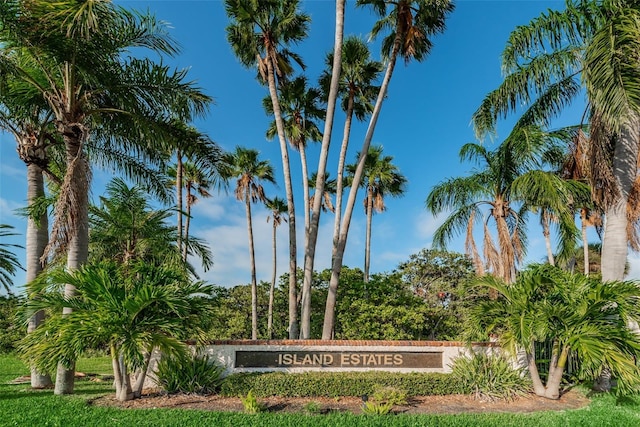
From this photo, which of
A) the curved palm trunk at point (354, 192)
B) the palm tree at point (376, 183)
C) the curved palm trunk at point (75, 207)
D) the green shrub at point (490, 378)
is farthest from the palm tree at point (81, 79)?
the palm tree at point (376, 183)

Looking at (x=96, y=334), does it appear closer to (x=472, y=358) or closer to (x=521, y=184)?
(x=472, y=358)

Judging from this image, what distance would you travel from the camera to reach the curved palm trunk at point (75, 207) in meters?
7.57

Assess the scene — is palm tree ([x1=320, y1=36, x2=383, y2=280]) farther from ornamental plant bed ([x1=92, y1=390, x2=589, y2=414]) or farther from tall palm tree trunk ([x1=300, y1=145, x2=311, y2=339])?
ornamental plant bed ([x1=92, y1=390, x2=589, y2=414])

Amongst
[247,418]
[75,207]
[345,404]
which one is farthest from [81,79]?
[345,404]

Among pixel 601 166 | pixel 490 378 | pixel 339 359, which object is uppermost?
pixel 601 166

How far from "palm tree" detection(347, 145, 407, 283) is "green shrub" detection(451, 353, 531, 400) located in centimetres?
1365

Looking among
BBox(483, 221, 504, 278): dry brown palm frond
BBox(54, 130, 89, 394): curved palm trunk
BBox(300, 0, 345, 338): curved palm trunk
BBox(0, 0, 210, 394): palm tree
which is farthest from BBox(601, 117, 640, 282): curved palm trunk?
BBox(54, 130, 89, 394): curved palm trunk

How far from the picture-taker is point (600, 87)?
7918 mm

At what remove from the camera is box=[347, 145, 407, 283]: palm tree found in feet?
73.9

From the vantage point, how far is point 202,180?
21.8m

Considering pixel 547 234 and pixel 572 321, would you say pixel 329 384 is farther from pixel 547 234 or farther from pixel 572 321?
pixel 547 234

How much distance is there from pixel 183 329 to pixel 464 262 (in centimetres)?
1983

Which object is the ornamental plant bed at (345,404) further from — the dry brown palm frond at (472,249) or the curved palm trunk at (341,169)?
the curved palm trunk at (341,169)

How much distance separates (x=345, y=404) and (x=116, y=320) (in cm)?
427
